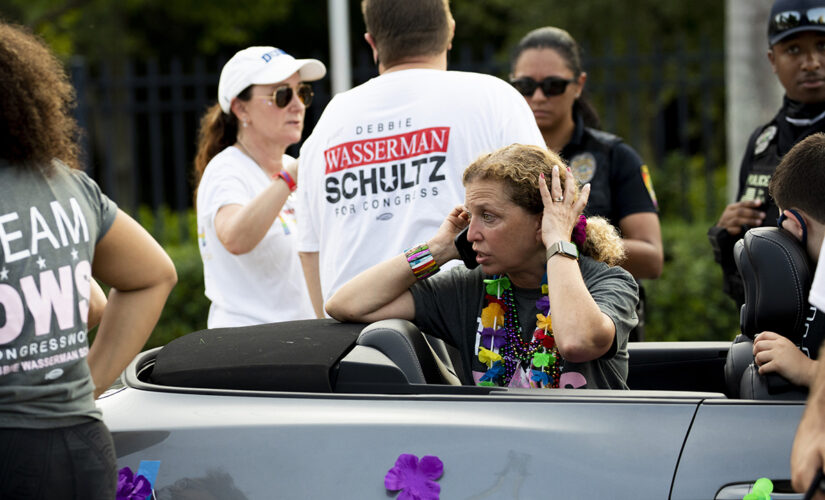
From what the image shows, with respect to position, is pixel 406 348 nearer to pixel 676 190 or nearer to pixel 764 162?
pixel 764 162

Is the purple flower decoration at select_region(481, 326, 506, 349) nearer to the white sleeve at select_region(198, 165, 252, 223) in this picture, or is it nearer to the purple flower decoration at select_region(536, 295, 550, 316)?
the purple flower decoration at select_region(536, 295, 550, 316)

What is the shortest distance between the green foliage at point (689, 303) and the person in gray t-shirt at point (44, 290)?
5.73 meters

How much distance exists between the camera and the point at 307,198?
12.2ft

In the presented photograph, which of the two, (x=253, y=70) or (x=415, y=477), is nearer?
(x=415, y=477)

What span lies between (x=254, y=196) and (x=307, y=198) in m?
0.33

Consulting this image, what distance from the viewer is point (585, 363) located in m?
2.89

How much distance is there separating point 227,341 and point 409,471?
2.58ft

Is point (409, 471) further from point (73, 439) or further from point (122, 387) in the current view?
point (122, 387)

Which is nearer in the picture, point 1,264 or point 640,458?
point 1,264

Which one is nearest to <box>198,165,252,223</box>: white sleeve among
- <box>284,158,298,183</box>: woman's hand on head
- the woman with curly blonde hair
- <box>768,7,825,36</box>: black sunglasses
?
<box>284,158,298,183</box>: woman's hand on head

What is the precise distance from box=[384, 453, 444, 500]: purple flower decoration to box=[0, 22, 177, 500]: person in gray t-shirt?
0.60 metres

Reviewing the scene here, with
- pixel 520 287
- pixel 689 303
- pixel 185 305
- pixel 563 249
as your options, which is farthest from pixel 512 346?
pixel 185 305

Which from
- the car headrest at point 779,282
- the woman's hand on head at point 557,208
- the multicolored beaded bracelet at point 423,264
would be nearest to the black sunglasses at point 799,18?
the woman's hand on head at point 557,208

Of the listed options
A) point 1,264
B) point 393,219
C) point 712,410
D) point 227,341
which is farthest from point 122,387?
point 712,410
